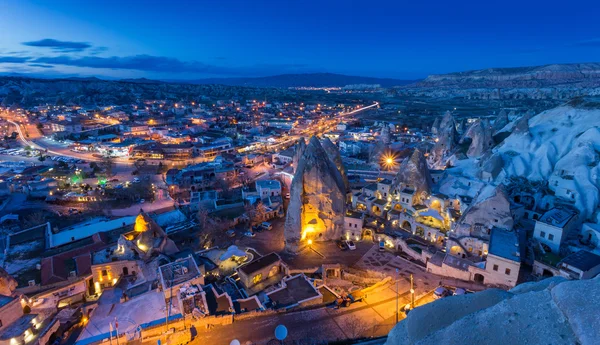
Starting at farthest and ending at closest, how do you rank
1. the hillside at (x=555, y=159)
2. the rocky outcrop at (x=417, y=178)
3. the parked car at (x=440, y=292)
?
the rocky outcrop at (x=417, y=178), the hillside at (x=555, y=159), the parked car at (x=440, y=292)

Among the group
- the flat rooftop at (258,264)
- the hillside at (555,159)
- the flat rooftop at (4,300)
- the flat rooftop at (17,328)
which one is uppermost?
the hillside at (555,159)

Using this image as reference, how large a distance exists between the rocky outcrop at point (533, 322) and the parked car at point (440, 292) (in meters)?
15.4

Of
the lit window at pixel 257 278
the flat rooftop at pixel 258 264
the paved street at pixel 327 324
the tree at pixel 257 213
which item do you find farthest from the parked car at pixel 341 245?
the tree at pixel 257 213

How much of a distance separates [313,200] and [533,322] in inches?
1062

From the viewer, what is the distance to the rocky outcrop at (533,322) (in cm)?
646

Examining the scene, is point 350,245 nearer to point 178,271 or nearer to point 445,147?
point 178,271

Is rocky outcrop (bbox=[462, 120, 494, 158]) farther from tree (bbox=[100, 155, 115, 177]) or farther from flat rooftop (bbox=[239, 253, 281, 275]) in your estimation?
tree (bbox=[100, 155, 115, 177])

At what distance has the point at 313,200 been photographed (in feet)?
111

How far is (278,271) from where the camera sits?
28.0 meters

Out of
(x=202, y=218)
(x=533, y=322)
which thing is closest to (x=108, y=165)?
(x=202, y=218)

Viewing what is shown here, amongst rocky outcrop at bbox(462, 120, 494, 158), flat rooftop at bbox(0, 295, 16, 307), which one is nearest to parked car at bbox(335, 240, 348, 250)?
flat rooftop at bbox(0, 295, 16, 307)

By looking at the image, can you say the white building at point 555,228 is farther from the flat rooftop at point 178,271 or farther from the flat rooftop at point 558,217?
the flat rooftop at point 178,271

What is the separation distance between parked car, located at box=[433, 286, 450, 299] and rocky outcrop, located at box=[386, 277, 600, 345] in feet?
50.5

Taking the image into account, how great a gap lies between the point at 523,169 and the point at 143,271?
41.3 meters
